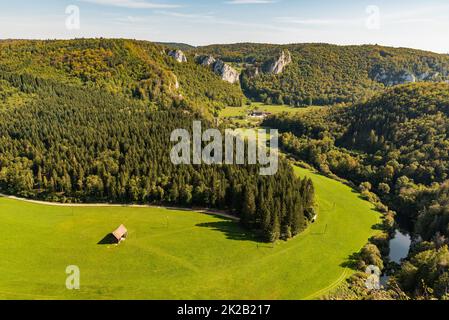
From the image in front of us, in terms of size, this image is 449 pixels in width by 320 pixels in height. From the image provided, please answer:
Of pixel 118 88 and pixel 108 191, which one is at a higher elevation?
pixel 118 88

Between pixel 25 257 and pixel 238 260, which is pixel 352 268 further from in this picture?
pixel 25 257

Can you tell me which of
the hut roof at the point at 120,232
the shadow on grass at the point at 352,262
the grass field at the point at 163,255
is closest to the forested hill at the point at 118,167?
the grass field at the point at 163,255

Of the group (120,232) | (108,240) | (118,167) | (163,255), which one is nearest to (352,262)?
(163,255)

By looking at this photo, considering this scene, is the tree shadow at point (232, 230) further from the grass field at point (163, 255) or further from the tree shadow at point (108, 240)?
the tree shadow at point (108, 240)

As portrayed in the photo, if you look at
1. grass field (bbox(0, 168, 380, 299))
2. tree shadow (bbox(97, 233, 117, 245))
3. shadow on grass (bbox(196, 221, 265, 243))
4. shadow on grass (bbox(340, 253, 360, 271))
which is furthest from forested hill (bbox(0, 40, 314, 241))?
tree shadow (bbox(97, 233, 117, 245))

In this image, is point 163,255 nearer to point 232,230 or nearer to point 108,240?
point 108,240

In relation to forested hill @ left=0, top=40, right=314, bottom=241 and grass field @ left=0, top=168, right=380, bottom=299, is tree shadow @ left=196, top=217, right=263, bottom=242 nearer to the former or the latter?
grass field @ left=0, top=168, right=380, bottom=299
